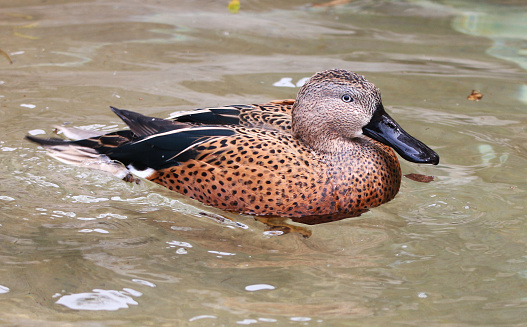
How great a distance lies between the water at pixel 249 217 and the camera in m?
4.07

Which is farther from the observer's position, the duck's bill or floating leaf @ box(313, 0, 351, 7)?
floating leaf @ box(313, 0, 351, 7)

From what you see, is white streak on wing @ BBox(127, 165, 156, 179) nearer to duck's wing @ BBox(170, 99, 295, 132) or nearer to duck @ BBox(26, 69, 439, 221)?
duck @ BBox(26, 69, 439, 221)

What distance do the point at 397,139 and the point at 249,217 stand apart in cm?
121

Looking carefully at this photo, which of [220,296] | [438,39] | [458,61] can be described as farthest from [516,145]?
[220,296]

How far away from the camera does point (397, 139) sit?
5.23 m

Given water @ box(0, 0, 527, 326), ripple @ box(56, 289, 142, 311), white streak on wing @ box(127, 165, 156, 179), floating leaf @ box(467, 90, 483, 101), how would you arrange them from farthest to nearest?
floating leaf @ box(467, 90, 483, 101), white streak on wing @ box(127, 165, 156, 179), water @ box(0, 0, 527, 326), ripple @ box(56, 289, 142, 311)

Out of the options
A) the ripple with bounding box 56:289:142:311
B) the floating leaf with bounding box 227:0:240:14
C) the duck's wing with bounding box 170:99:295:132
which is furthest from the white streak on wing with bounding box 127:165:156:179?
the floating leaf with bounding box 227:0:240:14

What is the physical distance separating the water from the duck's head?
496 millimetres

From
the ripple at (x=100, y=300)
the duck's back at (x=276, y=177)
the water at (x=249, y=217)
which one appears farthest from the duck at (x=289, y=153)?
the ripple at (x=100, y=300)

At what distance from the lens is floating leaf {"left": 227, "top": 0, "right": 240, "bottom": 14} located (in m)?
9.55

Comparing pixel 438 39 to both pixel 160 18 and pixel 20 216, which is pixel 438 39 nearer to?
pixel 160 18

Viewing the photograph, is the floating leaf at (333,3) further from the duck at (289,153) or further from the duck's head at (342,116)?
the duck's head at (342,116)

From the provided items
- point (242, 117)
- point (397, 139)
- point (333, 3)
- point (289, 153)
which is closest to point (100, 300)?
point (289, 153)

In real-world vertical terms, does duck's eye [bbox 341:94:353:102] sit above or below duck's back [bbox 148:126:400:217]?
above
